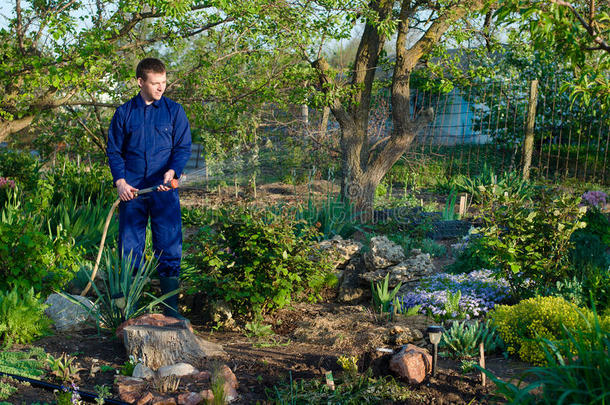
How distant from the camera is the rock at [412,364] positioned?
10.4 ft

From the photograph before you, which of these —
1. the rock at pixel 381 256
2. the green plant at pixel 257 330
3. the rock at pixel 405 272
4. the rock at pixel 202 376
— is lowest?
the green plant at pixel 257 330

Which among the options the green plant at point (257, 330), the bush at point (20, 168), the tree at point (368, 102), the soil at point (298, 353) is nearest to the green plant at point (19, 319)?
the soil at point (298, 353)

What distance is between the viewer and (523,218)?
4.35 meters

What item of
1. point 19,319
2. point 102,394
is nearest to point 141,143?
point 19,319

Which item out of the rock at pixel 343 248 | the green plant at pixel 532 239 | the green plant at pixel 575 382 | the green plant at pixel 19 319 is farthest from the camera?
the rock at pixel 343 248

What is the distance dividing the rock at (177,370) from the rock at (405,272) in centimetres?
217

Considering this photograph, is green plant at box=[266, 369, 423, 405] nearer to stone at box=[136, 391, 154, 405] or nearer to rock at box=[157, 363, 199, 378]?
rock at box=[157, 363, 199, 378]

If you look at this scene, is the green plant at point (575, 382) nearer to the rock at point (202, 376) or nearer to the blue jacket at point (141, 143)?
the rock at point (202, 376)

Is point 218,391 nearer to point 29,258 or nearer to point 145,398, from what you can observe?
point 145,398

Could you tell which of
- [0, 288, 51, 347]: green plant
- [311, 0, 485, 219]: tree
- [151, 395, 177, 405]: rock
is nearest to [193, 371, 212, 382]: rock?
[151, 395, 177, 405]: rock

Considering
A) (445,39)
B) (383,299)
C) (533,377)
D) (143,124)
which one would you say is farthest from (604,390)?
(445,39)

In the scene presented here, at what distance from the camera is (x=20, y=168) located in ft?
27.5

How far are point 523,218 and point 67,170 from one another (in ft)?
19.8

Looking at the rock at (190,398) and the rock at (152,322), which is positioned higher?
the rock at (152,322)
